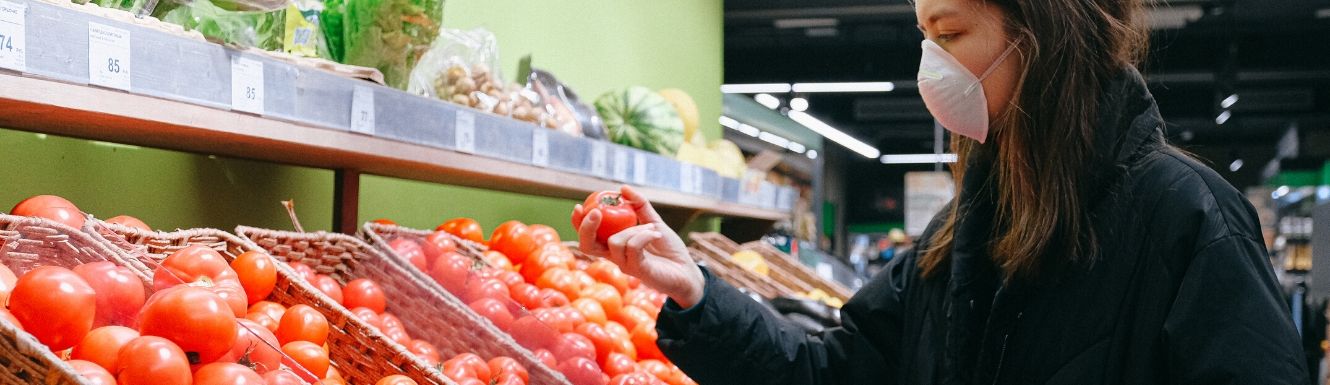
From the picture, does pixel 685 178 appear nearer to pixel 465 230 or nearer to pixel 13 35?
pixel 465 230

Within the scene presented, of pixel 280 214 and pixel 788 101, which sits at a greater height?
pixel 788 101

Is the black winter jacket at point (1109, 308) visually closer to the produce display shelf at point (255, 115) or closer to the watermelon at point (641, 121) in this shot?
the produce display shelf at point (255, 115)

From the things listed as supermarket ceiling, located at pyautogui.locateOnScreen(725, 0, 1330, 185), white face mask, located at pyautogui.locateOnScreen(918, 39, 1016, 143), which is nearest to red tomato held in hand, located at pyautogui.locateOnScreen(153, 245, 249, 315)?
white face mask, located at pyautogui.locateOnScreen(918, 39, 1016, 143)

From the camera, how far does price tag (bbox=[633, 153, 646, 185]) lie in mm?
3090

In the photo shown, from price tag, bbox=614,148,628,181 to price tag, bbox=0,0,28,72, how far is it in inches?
73.5

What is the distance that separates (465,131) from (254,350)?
3.11 ft

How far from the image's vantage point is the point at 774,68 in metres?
13.6

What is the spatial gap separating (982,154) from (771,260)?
11.2 feet

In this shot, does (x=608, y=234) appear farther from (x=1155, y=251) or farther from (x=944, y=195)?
(x=944, y=195)

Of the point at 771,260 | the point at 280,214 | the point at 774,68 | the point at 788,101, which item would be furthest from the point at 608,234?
the point at 788,101

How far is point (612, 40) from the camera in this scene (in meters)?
4.28

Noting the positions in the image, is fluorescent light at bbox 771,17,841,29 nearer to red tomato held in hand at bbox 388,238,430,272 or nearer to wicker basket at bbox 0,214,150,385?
red tomato held in hand at bbox 388,238,430,272

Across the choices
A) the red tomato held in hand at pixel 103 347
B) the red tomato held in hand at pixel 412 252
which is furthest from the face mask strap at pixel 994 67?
the red tomato held in hand at pixel 412 252

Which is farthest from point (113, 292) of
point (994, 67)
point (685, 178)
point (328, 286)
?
point (685, 178)
